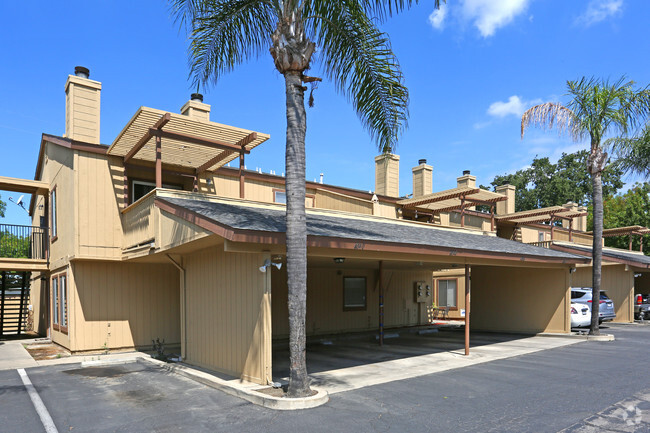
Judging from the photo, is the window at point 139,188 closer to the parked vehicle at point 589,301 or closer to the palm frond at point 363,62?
the palm frond at point 363,62

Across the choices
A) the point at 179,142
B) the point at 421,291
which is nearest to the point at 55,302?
the point at 179,142

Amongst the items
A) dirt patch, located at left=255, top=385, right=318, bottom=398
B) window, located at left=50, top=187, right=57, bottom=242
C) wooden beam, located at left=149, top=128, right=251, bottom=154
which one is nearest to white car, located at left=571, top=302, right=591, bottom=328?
wooden beam, located at left=149, top=128, right=251, bottom=154

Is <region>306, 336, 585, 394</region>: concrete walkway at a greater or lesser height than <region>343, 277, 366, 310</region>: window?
lesser

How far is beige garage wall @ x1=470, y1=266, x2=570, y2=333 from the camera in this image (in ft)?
53.8

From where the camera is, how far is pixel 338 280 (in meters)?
17.5

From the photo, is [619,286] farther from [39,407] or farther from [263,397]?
[39,407]

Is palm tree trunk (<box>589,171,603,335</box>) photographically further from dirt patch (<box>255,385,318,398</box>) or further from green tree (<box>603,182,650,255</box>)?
green tree (<box>603,182,650,255</box>)

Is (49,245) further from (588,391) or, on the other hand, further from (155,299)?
(588,391)

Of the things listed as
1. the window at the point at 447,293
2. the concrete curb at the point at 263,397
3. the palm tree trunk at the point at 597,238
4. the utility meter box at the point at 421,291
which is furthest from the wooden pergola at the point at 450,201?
the concrete curb at the point at 263,397

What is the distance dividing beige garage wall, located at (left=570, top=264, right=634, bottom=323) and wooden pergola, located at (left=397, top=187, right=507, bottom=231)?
715 cm

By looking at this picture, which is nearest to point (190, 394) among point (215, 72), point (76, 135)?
point (215, 72)

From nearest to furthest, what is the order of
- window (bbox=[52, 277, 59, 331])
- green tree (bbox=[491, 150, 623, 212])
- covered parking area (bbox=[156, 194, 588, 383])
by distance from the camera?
covered parking area (bbox=[156, 194, 588, 383]) < window (bbox=[52, 277, 59, 331]) < green tree (bbox=[491, 150, 623, 212])

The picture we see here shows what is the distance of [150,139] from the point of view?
39.3ft

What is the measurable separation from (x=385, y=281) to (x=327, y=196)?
4.65 metres
